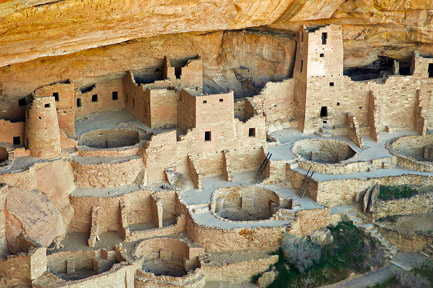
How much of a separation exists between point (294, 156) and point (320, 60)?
361 cm

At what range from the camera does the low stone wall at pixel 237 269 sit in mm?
22797

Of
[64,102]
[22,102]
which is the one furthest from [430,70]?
[22,102]

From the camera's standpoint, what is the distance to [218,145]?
2586cm

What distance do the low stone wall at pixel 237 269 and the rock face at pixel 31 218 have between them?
14.4 feet

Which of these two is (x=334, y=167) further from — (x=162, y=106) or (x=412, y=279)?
(x=162, y=106)

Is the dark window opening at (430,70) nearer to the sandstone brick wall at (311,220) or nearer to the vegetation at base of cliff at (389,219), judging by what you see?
the vegetation at base of cliff at (389,219)

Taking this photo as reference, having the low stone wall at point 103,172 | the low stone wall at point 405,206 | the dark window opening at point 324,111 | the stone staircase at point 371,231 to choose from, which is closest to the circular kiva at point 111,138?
the low stone wall at point 103,172

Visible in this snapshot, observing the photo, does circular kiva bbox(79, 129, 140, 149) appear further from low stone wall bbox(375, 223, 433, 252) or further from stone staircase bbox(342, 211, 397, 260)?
low stone wall bbox(375, 223, 433, 252)

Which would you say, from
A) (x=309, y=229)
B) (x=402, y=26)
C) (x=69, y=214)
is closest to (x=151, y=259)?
(x=69, y=214)

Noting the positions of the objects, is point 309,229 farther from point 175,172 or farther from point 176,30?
point 176,30

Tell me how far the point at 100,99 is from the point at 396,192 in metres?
10.3

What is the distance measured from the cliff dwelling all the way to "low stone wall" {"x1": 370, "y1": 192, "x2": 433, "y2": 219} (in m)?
0.04

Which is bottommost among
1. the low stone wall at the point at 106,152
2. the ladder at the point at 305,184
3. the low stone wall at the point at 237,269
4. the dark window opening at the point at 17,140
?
the low stone wall at the point at 237,269

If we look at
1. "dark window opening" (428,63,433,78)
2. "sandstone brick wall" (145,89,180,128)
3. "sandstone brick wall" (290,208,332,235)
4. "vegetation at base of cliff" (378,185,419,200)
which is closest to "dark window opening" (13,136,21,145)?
"sandstone brick wall" (145,89,180,128)
